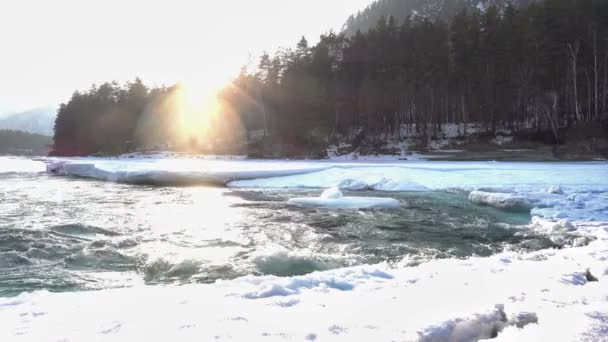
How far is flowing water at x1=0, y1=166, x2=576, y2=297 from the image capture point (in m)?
6.23

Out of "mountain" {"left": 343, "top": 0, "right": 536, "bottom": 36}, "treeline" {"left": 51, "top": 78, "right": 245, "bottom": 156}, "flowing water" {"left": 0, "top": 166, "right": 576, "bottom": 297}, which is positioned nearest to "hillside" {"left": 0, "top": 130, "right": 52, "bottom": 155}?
"treeline" {"left": 51, "top": 78, "right": 245, "bottom": 156}

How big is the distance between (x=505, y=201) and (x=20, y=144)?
175m

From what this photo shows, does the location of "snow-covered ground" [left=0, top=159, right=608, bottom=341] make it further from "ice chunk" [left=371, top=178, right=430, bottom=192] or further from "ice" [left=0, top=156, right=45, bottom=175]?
"ice" [left=0, top=156, right=45, bottom=175]

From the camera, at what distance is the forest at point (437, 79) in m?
34.8

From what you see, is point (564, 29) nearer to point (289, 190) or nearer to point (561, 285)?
point (289, 190)

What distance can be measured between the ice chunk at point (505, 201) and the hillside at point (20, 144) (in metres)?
153

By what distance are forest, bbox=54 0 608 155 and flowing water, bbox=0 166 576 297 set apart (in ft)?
98.4

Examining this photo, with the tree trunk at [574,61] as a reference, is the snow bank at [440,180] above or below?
below

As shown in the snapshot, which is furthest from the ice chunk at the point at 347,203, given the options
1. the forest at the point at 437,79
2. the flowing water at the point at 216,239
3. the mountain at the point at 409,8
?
the mountain at the point at 409,8

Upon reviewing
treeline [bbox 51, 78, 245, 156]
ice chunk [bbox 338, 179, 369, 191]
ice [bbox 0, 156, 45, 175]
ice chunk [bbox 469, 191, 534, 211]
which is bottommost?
ice chunk [bbox 469, 191, 534, 211]

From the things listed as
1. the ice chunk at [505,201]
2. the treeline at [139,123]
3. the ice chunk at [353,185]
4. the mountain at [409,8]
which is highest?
the mountain at [409,8]

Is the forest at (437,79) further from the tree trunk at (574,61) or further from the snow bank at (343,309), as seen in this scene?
the snow bank at (343,309)

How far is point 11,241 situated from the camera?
8039 millimetres

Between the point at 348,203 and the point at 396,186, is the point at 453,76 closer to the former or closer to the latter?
the point at 396,186
